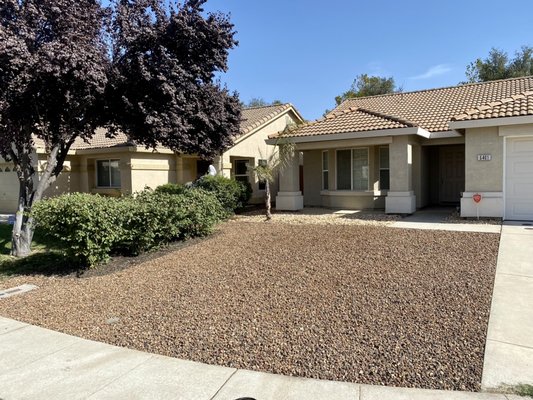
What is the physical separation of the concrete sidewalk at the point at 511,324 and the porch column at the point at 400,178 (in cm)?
544

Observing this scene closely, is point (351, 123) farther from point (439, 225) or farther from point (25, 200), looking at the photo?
point (25, 200)

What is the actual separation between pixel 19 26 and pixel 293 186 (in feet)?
34.0

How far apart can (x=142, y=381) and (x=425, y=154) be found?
1555cm

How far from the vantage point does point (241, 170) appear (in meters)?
→ 21.4

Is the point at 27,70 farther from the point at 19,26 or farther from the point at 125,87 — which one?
the point at 125,87

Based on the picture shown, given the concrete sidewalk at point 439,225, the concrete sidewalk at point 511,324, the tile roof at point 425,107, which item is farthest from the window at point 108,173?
the concrete sidewalk at point 511,324

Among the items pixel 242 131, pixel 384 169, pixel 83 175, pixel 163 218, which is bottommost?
pixel 163 218

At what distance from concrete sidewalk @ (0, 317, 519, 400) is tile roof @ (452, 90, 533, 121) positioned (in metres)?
10.2

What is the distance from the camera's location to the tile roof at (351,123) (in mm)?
14039

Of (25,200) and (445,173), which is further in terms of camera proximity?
(445,173)

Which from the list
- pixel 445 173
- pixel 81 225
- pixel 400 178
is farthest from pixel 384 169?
pixel 81 225

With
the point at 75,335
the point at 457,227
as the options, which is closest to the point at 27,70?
the point at 75,335

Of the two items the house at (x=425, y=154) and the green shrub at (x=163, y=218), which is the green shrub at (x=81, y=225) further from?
the house at (x=425, y=154)

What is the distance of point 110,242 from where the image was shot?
8.40 metres
